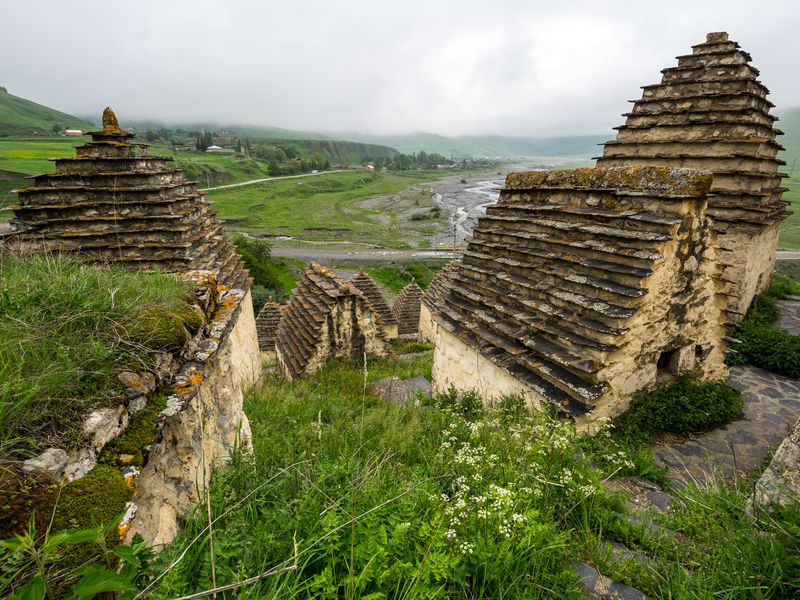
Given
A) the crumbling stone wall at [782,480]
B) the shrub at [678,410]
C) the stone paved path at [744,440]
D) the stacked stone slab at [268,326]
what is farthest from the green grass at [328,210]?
→ the crumbling stone wall at [782,480]

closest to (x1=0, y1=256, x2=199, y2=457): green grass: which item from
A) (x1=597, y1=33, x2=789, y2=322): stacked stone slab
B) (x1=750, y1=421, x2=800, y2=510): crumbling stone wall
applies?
(x1=750, y1=421, x2=800, y2=510): crumbling stone wall

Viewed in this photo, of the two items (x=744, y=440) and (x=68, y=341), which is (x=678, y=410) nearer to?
(x=744, y=440)

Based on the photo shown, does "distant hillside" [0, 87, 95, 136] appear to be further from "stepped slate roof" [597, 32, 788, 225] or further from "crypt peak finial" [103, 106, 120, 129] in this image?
"stepped slate roof" [597, 32, 788, 225]

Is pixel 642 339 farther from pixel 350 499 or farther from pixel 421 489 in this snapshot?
pixel 350 499

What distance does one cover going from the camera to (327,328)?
12219mm

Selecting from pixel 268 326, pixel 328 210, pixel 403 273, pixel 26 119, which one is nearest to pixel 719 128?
pixel 268 326

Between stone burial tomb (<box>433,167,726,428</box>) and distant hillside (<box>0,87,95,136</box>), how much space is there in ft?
451

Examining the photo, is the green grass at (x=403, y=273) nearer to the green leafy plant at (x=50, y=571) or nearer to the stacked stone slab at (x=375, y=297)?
the stacked stone slab at (x=375, y=297)

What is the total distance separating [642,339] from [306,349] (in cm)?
909

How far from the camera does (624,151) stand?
1198 cm

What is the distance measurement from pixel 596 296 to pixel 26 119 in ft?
664

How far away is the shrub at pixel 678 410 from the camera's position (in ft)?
19.2

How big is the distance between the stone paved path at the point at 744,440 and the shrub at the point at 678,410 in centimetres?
20

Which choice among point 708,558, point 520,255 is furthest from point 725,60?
point 708,558
